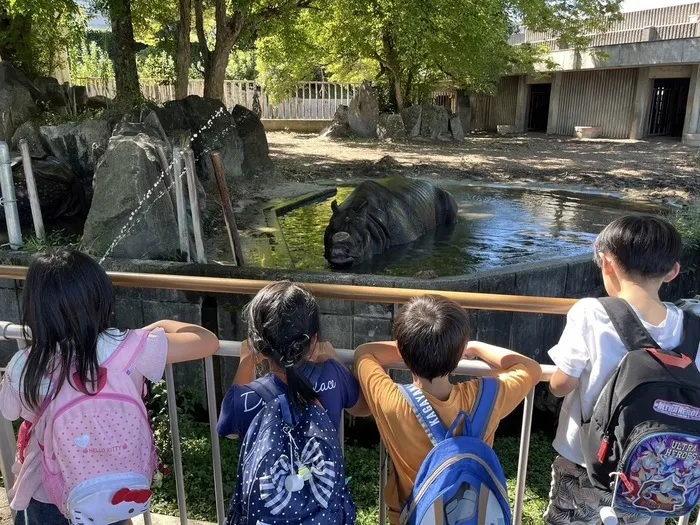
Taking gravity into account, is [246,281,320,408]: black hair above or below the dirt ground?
above

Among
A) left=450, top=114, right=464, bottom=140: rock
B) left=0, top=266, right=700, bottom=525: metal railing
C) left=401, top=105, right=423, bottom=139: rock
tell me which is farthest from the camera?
left=450, top=114, right=464, bottom=140: rock

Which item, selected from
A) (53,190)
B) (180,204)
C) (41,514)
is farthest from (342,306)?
(53,190)

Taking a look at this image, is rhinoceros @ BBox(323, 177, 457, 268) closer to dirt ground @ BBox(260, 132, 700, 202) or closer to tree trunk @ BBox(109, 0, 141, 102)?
dirt ground @ BBox(260, 132, 700, 202)

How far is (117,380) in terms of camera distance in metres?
Answer: 2.02

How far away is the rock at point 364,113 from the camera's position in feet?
73.6

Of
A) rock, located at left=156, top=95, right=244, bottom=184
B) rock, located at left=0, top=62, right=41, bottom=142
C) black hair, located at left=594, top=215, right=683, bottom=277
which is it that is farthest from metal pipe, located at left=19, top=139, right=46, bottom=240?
black hair, located at left=594, top=215, right=683, bottom=277

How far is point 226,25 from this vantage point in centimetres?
1329

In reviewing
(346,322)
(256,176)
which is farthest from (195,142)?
(346,322)

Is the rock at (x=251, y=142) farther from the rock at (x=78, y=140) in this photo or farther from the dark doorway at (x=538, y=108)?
the dark doorway at (x=538, y=108)

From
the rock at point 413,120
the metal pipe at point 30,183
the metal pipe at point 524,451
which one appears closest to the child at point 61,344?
the metal pipe at point 524,451

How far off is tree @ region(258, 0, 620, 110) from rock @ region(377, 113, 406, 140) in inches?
47.3

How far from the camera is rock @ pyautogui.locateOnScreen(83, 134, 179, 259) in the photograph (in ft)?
21.9

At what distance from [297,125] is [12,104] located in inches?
645

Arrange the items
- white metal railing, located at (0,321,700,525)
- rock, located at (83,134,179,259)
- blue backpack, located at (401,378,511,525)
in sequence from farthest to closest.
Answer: rock, located at (83,134,179,259) → white metal railing, located at (0,321,700,525) → blue backpack, located at (401,378,511,525)
